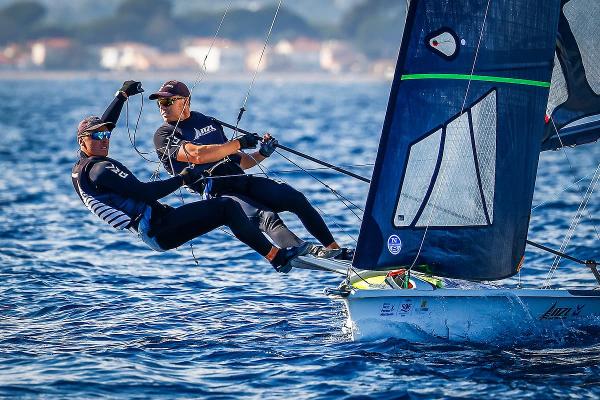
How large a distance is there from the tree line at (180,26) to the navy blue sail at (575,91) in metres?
150

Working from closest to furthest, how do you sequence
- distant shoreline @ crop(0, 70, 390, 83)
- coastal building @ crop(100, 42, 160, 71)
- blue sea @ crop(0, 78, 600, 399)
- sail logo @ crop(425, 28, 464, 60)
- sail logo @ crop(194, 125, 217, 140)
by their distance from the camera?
blue sea @ crop(0, 78, 600, 399) → sail logo @ crop(425, 28, 464, 60) → sail logo @ crop(194, 125, 217, 140) → distant shoreline @ crop(0, 70, 390, 83) → coastal building @ crop(100, 42, 160, 71)

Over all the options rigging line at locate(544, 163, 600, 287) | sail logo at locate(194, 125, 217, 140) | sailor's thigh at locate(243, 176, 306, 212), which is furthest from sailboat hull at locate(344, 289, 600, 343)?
sail logo at locate(194, 125, 217, 140)

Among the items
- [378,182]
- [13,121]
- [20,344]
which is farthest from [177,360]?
[13,121]

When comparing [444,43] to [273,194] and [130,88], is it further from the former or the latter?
[130,88]

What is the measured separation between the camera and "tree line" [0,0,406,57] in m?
162

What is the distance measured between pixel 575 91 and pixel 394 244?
2315mm

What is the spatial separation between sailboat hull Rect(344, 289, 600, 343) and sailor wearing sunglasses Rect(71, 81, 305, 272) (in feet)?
2.42

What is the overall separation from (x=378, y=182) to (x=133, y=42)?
159936 millimetres

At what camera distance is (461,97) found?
7.84 m

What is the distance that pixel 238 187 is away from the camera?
29.2 feet

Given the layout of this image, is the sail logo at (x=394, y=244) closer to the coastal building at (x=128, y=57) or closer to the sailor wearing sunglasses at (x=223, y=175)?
the sailor wearing sunglasses at (x=223, y=175)

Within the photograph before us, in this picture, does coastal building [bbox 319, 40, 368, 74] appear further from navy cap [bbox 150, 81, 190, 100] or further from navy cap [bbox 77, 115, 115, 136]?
navy cap [bbox 77, 115, 115, 136]

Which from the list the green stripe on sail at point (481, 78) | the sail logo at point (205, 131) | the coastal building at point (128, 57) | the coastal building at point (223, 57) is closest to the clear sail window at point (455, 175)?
the green stripe on sail at point (481, 78)

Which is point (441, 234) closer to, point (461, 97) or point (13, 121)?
point (461, 97)
